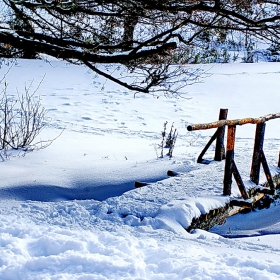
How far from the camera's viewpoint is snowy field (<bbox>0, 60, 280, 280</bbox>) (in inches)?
113

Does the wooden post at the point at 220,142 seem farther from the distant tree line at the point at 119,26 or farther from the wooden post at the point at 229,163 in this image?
the distant tree line at the point at 119,26

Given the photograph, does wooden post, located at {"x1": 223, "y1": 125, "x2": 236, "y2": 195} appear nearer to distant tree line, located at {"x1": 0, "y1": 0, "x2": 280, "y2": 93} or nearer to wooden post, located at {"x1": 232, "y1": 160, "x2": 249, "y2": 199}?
wooden post, located at {"x1": 232, "y1": 160, "x2": 249, "y2": 199}

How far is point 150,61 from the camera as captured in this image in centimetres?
527

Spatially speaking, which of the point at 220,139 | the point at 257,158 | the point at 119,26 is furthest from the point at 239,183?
the point at 119,26

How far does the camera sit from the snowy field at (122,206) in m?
2.87

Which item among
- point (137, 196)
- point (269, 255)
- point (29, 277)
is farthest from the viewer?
point (137, 196)

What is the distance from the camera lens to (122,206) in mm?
4359

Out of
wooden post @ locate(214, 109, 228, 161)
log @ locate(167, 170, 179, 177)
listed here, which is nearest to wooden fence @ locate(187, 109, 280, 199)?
wooden post @ locate(214, 109, 228, 161)

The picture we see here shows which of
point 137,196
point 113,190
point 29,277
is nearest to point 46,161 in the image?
point 113,190

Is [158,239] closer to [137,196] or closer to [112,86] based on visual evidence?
[137,196]

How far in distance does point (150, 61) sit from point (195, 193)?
5.15 feet

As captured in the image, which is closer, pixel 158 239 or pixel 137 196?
pixel 158 239

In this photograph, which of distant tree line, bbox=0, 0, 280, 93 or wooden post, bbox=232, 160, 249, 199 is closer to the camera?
distant tree line, bbox=0, 0, 280, 93

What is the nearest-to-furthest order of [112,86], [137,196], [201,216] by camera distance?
[201,216], [137,196], [112,86]
